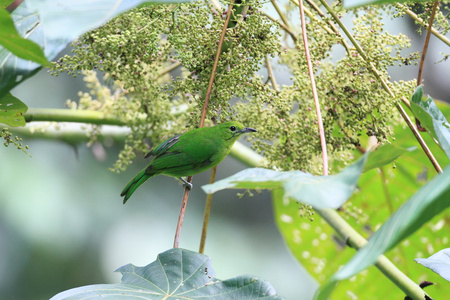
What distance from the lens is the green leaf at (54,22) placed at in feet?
2.12

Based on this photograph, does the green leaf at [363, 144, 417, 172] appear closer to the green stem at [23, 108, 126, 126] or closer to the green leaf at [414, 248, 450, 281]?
the green leaf at [414, 248, 450, 281]

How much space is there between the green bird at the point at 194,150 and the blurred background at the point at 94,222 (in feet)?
3.50

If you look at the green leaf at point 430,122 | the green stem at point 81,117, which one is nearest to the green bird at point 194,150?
the green stem at point 81,117

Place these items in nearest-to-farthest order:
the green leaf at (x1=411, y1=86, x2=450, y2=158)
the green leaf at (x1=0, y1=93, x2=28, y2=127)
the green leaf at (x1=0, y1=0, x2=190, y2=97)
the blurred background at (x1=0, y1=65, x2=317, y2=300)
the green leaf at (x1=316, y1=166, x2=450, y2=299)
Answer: the green leaf at (x1=316, y1=166, x2=450, y2=299)
the green leaf at (x1=0, y1=0, x2=190, y2=97)
the green leaf at (x1=411, y1=86, x2=450, y2=158)
the green leaf at (x1=0, y1=93, x2=28, y2=127)
the blurred background at (x1=0, y1=65, x2=317, y2=300)

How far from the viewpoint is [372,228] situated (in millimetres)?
2143

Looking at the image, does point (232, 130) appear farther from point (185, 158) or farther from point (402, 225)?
point (402, 225)

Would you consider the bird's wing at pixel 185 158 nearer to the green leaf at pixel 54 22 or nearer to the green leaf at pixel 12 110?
the green leaf at pixel 12 110

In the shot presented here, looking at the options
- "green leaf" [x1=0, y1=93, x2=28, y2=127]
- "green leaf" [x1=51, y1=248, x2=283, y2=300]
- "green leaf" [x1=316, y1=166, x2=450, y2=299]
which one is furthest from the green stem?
"green leaf" [x1=316, y1=166, x2=450, y2=299]

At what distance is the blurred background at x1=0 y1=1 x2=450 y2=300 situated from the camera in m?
2.68

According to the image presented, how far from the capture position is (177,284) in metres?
1.03

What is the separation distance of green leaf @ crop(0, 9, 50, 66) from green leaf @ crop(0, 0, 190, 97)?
0.06 ft

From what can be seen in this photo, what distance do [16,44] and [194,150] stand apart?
2.58 ft

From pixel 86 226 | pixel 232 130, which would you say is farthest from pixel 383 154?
pixel 86 226

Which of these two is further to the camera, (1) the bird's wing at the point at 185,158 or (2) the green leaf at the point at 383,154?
(1) the bird's wing at the point at 185,158
